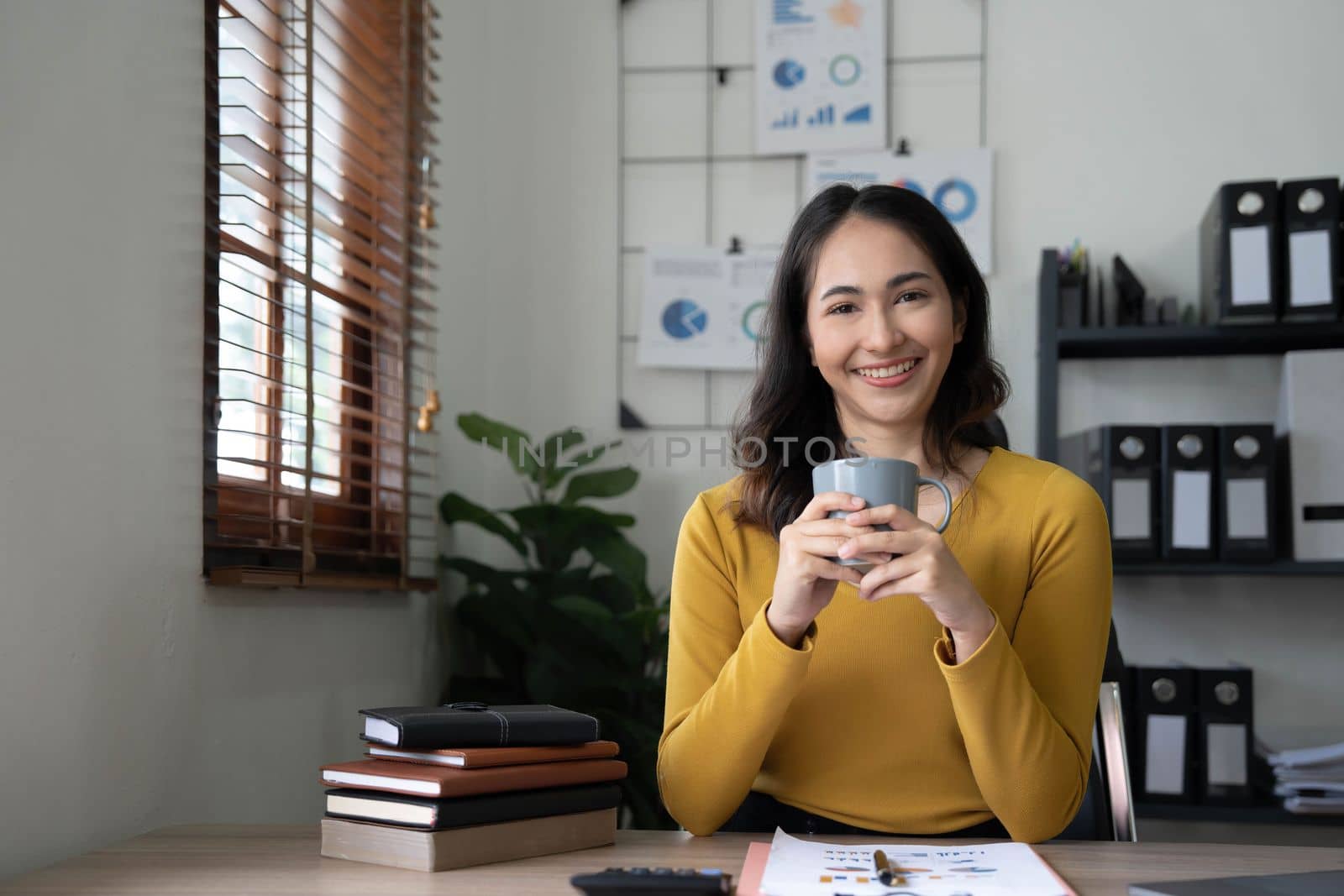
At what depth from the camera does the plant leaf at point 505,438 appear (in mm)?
2428

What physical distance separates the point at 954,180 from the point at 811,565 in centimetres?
183

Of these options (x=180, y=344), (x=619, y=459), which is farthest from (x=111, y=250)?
(x=619, y=459)

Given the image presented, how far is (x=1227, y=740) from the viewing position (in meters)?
2.33

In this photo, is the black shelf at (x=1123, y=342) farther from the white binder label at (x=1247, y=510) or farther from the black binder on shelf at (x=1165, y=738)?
the black binder on shelf at (x=1165, y=738)

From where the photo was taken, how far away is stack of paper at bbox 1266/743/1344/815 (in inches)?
88.8

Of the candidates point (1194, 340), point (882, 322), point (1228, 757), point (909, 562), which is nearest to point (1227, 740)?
point (1228, 757)

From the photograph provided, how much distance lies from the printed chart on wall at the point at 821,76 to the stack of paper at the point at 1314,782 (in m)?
1.52

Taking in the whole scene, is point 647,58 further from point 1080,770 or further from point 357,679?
point 1080,770

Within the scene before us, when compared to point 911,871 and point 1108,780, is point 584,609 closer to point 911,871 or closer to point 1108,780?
point 1108,780

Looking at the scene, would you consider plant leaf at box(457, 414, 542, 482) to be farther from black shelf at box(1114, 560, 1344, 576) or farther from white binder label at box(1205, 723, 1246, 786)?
white binder label at box(1205, 723, 1246, 786)

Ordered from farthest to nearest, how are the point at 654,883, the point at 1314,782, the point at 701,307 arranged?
1. the point at 701,307
2. the point at 1314,782
3. the point at 654,883

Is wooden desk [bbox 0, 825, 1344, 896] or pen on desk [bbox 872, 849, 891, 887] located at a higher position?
pen on desk [bbox 872, 849, 891, 887]

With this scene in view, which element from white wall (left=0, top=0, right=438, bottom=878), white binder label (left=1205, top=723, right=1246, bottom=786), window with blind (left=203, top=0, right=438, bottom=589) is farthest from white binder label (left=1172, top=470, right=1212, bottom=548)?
white wall (left=0, top=0, right=438, bottom=878)

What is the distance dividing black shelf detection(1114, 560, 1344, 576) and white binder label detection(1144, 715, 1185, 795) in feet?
0.92
